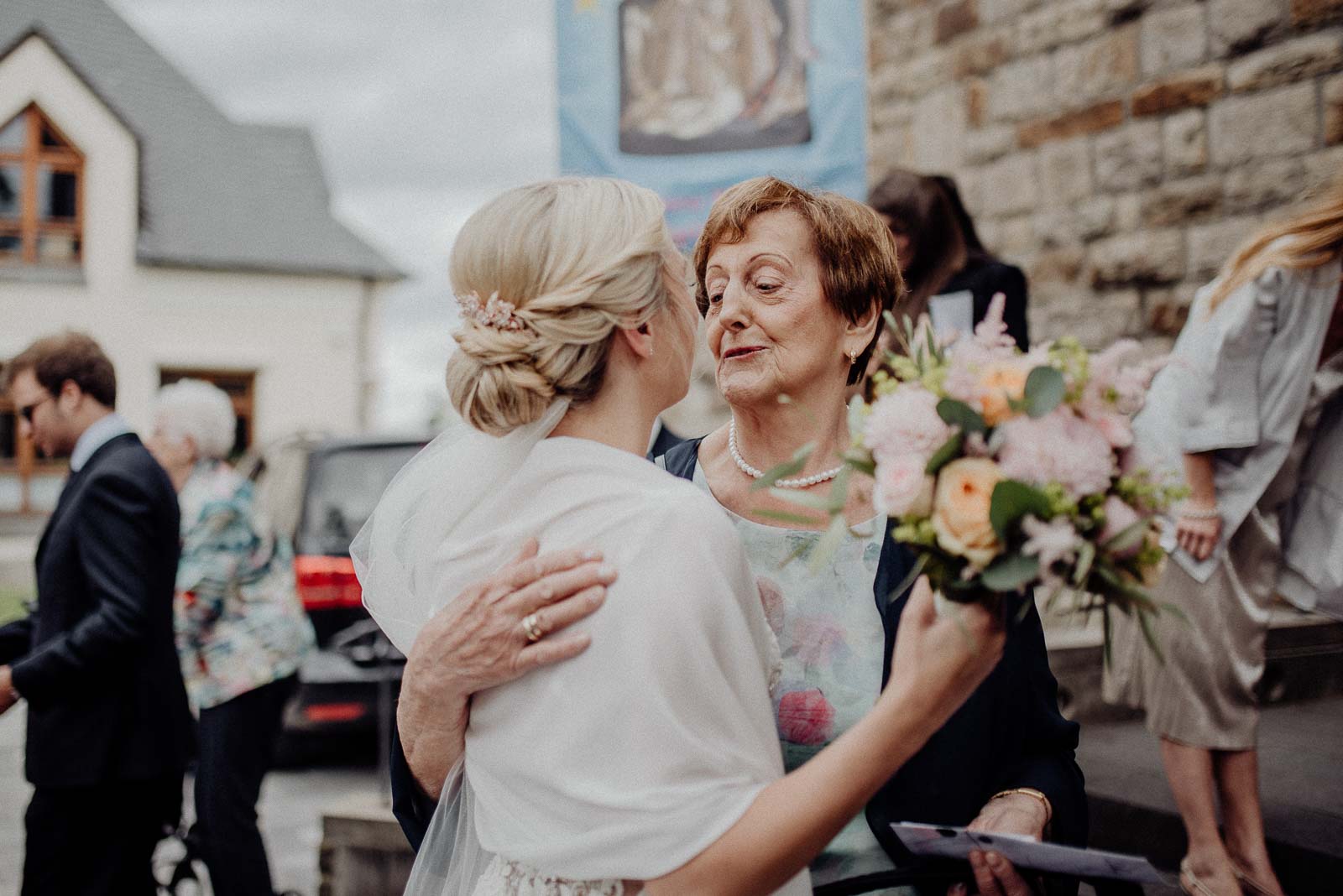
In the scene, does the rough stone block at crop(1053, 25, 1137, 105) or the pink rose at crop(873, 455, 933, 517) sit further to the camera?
the rough stone block at crop(1053, 25, 1137, 105)

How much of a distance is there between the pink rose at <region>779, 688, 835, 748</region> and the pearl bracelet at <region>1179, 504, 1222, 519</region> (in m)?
1.96

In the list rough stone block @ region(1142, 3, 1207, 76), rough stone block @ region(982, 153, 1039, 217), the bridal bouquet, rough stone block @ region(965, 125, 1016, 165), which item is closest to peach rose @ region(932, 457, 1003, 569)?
the bridal bouquet

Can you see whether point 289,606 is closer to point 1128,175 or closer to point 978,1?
point 1128,175

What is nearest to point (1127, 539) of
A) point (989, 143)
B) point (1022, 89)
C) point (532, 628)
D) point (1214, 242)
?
point (532, 628)

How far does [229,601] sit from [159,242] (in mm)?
22510

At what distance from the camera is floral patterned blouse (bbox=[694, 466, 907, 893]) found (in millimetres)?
2020

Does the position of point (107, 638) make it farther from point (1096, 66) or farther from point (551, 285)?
point (1096, 66)

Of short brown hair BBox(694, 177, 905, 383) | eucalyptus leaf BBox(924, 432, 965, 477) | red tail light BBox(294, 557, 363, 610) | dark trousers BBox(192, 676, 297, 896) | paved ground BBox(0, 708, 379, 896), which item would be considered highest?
short brown hair BBox(694, 177, 905, 383)

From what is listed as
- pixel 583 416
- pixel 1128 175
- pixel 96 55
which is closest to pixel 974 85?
pixel 1128 175

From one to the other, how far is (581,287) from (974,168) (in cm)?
643

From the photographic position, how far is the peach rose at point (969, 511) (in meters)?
1.37

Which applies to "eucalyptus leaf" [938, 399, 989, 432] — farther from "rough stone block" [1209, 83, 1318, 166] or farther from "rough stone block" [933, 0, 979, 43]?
"rough stone block" [933, 0, 979, 43]

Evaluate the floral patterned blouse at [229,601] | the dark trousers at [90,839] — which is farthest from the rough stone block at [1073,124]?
the dark trousers at [90,839]

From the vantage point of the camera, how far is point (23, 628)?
4.05m
